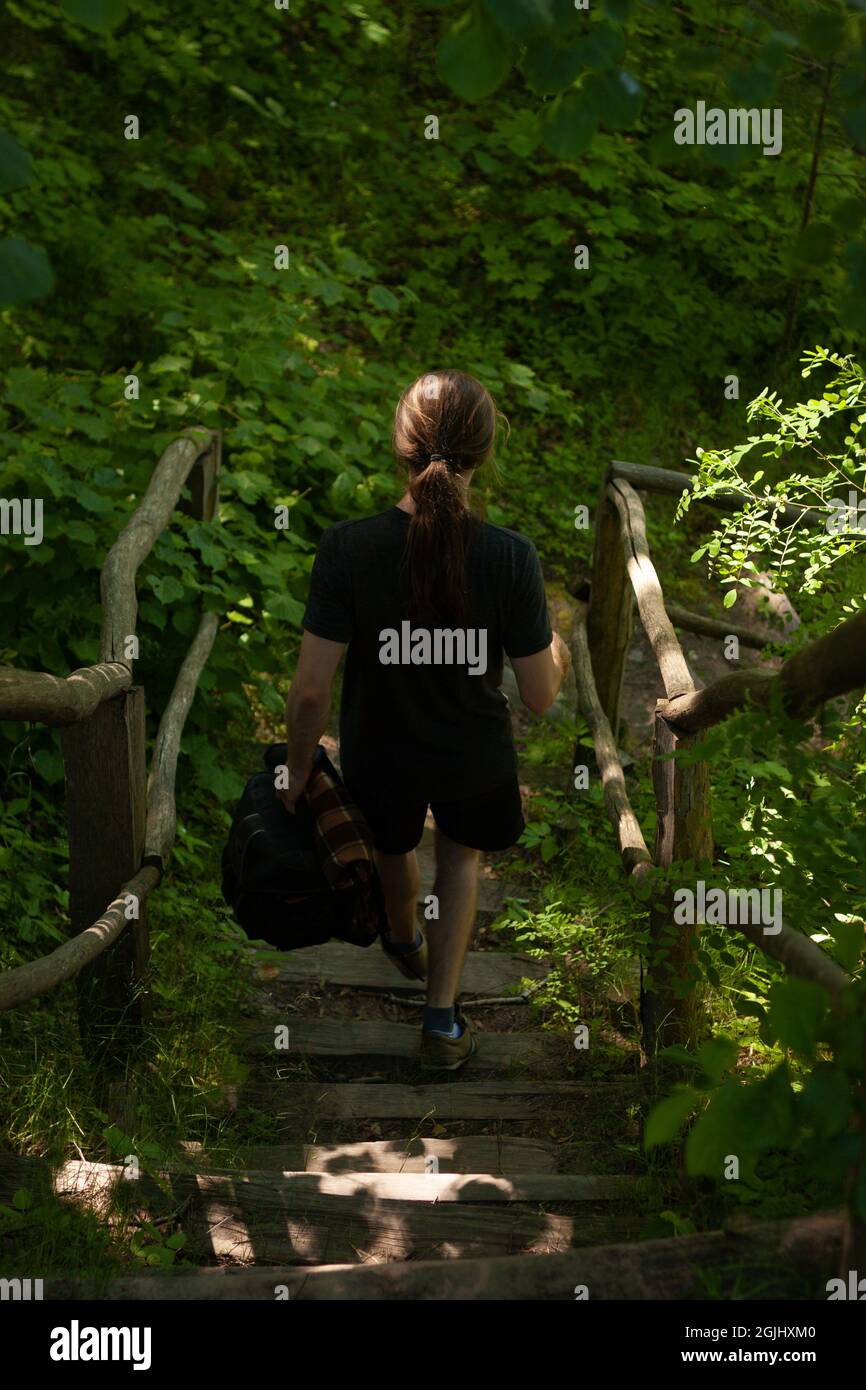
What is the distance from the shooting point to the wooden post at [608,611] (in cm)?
520

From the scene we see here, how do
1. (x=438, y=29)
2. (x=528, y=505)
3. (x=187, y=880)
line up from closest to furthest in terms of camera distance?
(x=187, y=880), (x=528, y=505), (x=438, y=29)

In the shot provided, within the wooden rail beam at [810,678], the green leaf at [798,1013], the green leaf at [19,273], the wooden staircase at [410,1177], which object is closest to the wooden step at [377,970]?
the wooden staircase at [410,1177]

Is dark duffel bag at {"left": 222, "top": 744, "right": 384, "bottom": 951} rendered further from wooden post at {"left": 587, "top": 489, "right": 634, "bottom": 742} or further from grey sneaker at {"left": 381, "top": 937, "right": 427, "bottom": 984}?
wooden post at {"left": 587, "top": 489, "right": 634, "bottom": 742}

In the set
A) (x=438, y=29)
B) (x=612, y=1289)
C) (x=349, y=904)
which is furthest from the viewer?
(x=438, y=29)

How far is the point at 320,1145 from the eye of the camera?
3.26 metres

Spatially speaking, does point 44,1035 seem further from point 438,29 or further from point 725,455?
point 438,29

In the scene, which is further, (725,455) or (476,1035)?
(476,1035)

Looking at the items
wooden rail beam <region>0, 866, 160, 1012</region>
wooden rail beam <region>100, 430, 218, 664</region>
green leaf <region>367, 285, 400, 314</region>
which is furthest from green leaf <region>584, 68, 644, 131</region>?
green leaf <region>367, 285, 400, 314</region>

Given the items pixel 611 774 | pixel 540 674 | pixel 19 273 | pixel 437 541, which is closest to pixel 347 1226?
pixel 540 674

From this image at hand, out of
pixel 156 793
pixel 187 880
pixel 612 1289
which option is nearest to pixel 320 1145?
pixel 156 793

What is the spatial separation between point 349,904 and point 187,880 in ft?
4.34

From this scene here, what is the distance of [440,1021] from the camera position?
3686 millimetres

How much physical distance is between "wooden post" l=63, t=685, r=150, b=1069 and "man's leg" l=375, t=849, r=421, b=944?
70 centimetres

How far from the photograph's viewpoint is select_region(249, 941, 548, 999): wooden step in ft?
13.9
